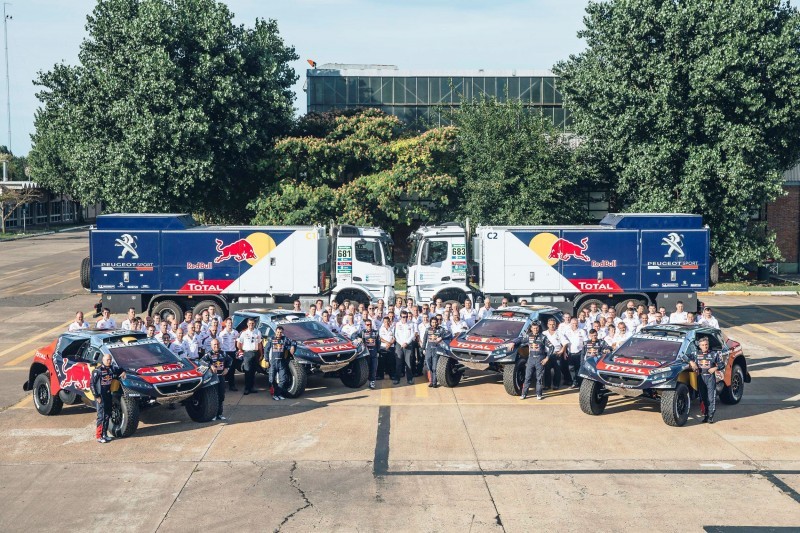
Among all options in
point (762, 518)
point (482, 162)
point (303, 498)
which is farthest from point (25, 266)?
point (762, 518)

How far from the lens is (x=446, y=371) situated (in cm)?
1895

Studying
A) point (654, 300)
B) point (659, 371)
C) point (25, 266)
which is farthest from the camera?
point (25, 266)

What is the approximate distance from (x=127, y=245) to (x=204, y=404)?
1197cm

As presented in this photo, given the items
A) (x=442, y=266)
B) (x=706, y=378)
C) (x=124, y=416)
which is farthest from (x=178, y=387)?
(x=442, y=266)

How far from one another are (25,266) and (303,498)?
39.6 metres

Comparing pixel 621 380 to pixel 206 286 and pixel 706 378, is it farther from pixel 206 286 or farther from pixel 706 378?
pixel 206 286

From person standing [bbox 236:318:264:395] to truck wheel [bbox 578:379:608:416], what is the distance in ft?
22.7

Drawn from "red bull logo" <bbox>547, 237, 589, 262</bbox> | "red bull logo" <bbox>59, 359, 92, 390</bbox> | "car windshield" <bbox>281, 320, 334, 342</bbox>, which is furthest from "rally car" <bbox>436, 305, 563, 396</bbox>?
"red bull logo" <bbox>59, 359, 92, 390</bbox>

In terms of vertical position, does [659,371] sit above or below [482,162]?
below

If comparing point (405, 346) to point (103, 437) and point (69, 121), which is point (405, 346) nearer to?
point (103, 437)

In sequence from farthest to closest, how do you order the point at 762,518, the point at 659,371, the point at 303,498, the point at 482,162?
the point at 482,162 < the point at 659,371 < the point at 303,498 < the point at 762,518

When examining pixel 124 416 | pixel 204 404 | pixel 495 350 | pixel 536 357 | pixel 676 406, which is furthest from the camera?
pixel 495 350

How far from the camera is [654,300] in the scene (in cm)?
2642

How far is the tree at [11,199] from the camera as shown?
229 feet
